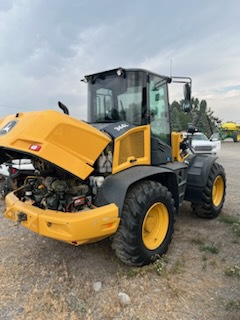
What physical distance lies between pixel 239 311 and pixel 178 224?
7.39ft

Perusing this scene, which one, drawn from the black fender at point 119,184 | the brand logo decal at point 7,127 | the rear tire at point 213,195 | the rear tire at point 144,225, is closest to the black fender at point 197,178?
the rear tire at point 213,195

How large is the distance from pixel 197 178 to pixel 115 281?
93.6 inches

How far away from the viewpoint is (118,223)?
294cm

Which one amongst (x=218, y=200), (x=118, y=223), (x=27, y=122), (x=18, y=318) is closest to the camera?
(x=18, y=318)

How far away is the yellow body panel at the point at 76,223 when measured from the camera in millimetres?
2707

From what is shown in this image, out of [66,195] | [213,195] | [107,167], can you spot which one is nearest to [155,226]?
[107,167]

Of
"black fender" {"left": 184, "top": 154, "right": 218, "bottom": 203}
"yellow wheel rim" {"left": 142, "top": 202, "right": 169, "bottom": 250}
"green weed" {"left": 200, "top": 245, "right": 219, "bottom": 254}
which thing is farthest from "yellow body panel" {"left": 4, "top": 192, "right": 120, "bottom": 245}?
"black fender" {"left": 184, "top": 154, "right": 218, "bottom": 203}

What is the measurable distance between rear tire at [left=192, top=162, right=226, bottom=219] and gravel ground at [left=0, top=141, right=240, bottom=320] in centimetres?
62

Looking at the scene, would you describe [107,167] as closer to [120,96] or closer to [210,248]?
[120,96]

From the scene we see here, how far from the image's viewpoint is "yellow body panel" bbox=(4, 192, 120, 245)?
271cm

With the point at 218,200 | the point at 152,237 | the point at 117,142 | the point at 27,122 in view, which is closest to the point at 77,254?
the point at 152,237

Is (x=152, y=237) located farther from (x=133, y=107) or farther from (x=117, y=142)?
(x=133, y=107)

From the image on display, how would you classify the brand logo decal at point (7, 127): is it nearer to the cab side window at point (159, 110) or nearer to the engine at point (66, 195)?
the engine at point (66, 195)

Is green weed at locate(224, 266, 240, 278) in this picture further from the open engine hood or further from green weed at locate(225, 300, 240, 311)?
the open engine hood
